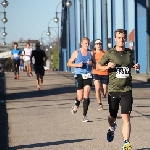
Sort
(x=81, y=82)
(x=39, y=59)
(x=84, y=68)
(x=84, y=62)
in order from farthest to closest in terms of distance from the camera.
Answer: (x=39, y=59), (x=81, y=82), (x=84, y=68), (x=84, y=62)

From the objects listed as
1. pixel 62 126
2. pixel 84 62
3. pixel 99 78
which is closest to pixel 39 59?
pixel 99 78

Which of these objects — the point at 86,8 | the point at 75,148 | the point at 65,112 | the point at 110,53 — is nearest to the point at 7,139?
the point at 75,148

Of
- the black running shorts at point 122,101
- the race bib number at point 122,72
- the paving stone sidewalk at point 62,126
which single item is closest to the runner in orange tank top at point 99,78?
the paving stone sidewalk at point 62,126

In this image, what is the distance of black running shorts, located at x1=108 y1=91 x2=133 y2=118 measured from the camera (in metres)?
9.51

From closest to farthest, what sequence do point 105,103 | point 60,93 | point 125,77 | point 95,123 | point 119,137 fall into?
point 125,77
point 119,137
point 95,123
point 105,103
point 60,93

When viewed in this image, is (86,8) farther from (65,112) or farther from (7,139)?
(7,139)

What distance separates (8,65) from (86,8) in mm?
53696

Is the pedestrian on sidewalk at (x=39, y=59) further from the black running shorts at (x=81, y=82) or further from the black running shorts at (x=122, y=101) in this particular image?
the black running shorts at (x=122, y=101)

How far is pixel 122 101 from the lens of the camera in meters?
9.61

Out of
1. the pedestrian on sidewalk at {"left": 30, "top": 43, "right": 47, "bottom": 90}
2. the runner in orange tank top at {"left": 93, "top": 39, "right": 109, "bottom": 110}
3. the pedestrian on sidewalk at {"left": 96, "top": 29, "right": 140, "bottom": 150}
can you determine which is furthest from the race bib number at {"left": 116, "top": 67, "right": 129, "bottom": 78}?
the pedestrian on sidewalk at {"left": 30, "top": 43, "right": 47, "bottom": 90}

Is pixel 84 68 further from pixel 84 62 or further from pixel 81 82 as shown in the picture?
pixel 81 82

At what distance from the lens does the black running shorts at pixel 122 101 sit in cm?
951

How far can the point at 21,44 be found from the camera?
395 ft

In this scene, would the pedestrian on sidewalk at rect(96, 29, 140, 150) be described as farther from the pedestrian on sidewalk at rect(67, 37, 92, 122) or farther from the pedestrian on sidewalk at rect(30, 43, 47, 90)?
the pedestrian on sidewalk at rect(30, 43, 47, 90)
